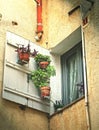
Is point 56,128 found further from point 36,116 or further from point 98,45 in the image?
point 98,45

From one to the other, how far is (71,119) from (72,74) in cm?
146

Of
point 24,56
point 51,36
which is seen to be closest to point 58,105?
point 24,56

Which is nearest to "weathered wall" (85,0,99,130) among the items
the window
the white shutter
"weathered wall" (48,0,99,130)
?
"weathered wall" (48,0,99,130)

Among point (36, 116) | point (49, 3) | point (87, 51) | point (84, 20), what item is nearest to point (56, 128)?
point (36, 116)

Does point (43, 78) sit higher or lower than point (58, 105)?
higher

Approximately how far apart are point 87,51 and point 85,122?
1506 mm

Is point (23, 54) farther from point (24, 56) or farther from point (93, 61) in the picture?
point (93, 61)

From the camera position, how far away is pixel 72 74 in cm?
887

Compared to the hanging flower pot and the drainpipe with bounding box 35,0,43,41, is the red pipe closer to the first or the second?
the drainpipe with bounding box 35,0,43,41

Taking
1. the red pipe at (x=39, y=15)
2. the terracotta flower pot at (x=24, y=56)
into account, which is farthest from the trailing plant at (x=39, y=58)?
the red pipe at (x=39, y=15)

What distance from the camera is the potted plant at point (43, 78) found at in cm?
852

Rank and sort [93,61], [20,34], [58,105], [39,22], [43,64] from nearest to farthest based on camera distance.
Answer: [93,61] → [58,105] → [43,64] → [20,34] → [39,22]

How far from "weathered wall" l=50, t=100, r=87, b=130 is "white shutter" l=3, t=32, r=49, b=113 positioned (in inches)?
16.3

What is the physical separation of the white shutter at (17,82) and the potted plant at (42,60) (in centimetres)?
15
